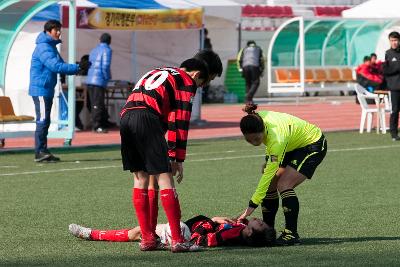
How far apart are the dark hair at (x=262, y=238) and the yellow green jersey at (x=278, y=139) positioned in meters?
0.26

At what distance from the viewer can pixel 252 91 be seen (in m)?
35.7

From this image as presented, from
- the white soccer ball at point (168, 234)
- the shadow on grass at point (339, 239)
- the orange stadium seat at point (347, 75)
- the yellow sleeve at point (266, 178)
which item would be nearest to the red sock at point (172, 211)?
the white soccer ball at point (168, 234)

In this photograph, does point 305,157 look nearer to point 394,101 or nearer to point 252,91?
point 394,101

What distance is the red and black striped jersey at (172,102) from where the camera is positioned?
32.1ft

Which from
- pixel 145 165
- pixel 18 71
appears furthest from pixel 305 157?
pixel 18 71

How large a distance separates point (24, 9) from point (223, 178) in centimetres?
741

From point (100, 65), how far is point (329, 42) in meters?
18.0

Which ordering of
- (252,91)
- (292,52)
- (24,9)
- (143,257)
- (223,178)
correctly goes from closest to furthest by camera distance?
(143,257), (223,178), (24,9), (252,91), (292,52)

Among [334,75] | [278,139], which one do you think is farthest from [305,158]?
[334,75]

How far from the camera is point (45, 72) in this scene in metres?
19.1

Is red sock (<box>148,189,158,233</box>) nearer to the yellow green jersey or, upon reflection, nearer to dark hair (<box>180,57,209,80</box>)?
the yellow green jersey

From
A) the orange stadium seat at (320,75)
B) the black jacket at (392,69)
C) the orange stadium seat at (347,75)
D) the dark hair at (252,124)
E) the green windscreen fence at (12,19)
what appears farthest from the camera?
the orange stadium seat at (347,75)

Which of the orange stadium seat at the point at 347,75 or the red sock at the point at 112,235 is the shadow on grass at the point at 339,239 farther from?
the orange stadium seat at the point at 347,75

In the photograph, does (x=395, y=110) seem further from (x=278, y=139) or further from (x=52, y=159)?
(x=278, y=139)
